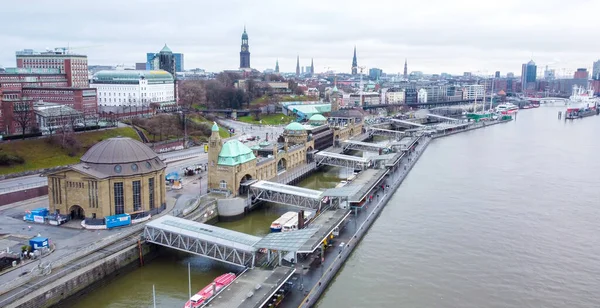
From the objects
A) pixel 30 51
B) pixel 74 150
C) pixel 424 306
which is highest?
pixel 30 51

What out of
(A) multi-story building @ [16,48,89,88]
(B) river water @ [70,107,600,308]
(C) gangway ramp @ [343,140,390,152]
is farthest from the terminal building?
(A) multi-story building @ [16,48,89,88]

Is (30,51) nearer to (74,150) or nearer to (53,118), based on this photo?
(53,118)

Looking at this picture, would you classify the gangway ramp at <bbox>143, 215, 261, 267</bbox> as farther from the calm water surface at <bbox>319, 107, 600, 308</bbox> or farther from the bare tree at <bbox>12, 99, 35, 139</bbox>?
the bare tree at <bbox>12, 99, 35, 139</bbox>

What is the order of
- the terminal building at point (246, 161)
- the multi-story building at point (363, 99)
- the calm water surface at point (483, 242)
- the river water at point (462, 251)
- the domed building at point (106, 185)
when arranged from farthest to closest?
the multi-story building at point (363, 99) < the terminal building at point (246, 161) < the domed building at point (106, 185) < the calm water surface at point (483, 242) < the river water at point (462, 251)

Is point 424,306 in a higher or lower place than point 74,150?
lower

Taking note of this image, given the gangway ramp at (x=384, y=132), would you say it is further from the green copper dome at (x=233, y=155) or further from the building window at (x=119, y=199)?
the building window at (x=119, y=199)

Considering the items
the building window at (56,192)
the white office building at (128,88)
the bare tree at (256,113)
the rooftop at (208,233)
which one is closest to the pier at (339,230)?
the rooftop at (208,233)

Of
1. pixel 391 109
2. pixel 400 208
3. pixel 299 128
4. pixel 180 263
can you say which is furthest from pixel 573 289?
pixel 391 109
